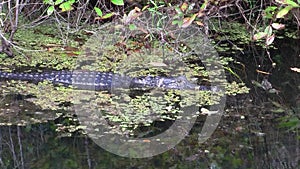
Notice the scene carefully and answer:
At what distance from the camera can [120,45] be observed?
4.11 meters

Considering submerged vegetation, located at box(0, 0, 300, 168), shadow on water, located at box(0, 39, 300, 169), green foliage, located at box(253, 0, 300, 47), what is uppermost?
green foliage, located at box(253, 0, 300, 47)

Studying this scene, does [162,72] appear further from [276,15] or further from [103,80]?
[276,15]

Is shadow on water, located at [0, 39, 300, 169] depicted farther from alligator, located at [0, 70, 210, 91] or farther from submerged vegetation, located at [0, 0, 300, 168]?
alligator, located at [0, 70, 210, 91]

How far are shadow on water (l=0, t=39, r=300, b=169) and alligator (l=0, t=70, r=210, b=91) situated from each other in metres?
0.34

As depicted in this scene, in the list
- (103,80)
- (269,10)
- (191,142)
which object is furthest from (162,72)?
(191,142)

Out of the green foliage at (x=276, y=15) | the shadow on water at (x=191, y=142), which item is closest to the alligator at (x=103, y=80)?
the shadow on water at (x=191, y=142)

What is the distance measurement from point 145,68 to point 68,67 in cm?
56

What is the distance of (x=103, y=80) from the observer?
352 cm

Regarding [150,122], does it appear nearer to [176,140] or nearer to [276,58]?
[176,140]

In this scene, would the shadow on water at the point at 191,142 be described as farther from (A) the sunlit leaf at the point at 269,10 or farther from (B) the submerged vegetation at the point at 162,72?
(A) the sunlit leaf at the point at 269,10

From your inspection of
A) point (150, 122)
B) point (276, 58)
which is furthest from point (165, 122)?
point (276, 58)

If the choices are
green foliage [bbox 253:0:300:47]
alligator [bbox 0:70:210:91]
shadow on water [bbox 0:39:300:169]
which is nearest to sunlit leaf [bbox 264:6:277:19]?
green foliage [bbox 253:0:300:47]

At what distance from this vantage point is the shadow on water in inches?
98.7

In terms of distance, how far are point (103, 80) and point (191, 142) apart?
102cm
